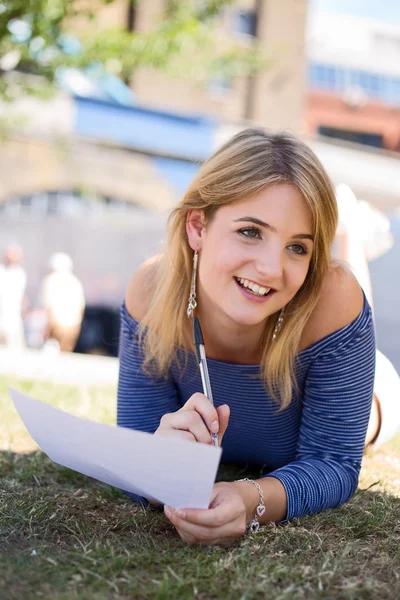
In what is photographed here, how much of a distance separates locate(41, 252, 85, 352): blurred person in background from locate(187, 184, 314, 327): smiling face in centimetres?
645

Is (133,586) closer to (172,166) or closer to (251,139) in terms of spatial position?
(251,139)

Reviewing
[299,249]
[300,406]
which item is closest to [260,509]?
[300,406]

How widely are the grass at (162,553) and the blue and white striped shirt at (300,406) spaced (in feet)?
0.36

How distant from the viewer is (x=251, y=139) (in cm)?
→ 203

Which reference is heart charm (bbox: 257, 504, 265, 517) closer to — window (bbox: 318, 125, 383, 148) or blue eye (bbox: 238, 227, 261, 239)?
blue eye (bbox: 238, 227, 261, 239)

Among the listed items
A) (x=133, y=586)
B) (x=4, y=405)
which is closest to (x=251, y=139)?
(x=133, y=586)

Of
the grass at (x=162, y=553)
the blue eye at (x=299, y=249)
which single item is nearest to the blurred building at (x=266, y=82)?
the blue eye at (x=299, y=249)

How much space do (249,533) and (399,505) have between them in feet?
1.98

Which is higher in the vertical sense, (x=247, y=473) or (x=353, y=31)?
(x=353, y=31)

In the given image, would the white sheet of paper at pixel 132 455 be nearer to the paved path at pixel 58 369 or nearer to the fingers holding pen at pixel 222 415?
the fingers holding pen at pixel 222 415

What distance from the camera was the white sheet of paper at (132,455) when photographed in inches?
55.9

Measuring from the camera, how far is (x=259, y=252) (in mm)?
1873

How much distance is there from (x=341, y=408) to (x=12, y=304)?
6.56 m

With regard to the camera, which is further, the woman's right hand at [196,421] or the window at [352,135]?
the window at [352,135]
